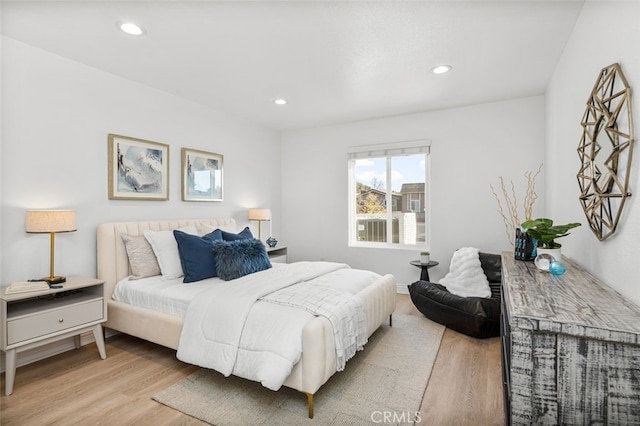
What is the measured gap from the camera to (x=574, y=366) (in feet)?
3.29

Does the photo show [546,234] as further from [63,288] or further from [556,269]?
[63,288]

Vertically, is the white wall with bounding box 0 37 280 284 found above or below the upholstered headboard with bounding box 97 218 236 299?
above

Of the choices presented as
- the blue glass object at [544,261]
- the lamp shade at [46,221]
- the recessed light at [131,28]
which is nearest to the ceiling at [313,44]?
the recessed light at [131,28]

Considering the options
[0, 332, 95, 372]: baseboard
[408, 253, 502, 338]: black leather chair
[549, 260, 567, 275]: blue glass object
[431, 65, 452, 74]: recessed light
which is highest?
[431, 65, 452, 74]: recessed light

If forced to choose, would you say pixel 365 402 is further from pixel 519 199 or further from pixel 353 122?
pixel 353 122

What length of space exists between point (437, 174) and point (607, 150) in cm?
285

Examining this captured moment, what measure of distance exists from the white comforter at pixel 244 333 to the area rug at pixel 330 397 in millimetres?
181

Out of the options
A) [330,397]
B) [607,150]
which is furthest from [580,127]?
[330,397]

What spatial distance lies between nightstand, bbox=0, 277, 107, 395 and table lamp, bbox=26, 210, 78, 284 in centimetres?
18

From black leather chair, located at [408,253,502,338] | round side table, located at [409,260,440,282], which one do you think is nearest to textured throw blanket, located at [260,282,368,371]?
black leather chair, located at [408,253,502,338]

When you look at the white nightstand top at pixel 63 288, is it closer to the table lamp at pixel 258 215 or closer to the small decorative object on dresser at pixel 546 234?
the table lamp at pixel 258 215

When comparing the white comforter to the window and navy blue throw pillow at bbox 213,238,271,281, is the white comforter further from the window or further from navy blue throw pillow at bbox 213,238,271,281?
the window

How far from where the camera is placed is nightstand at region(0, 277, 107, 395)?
2193 mm

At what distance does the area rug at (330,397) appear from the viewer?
1.95 meters
